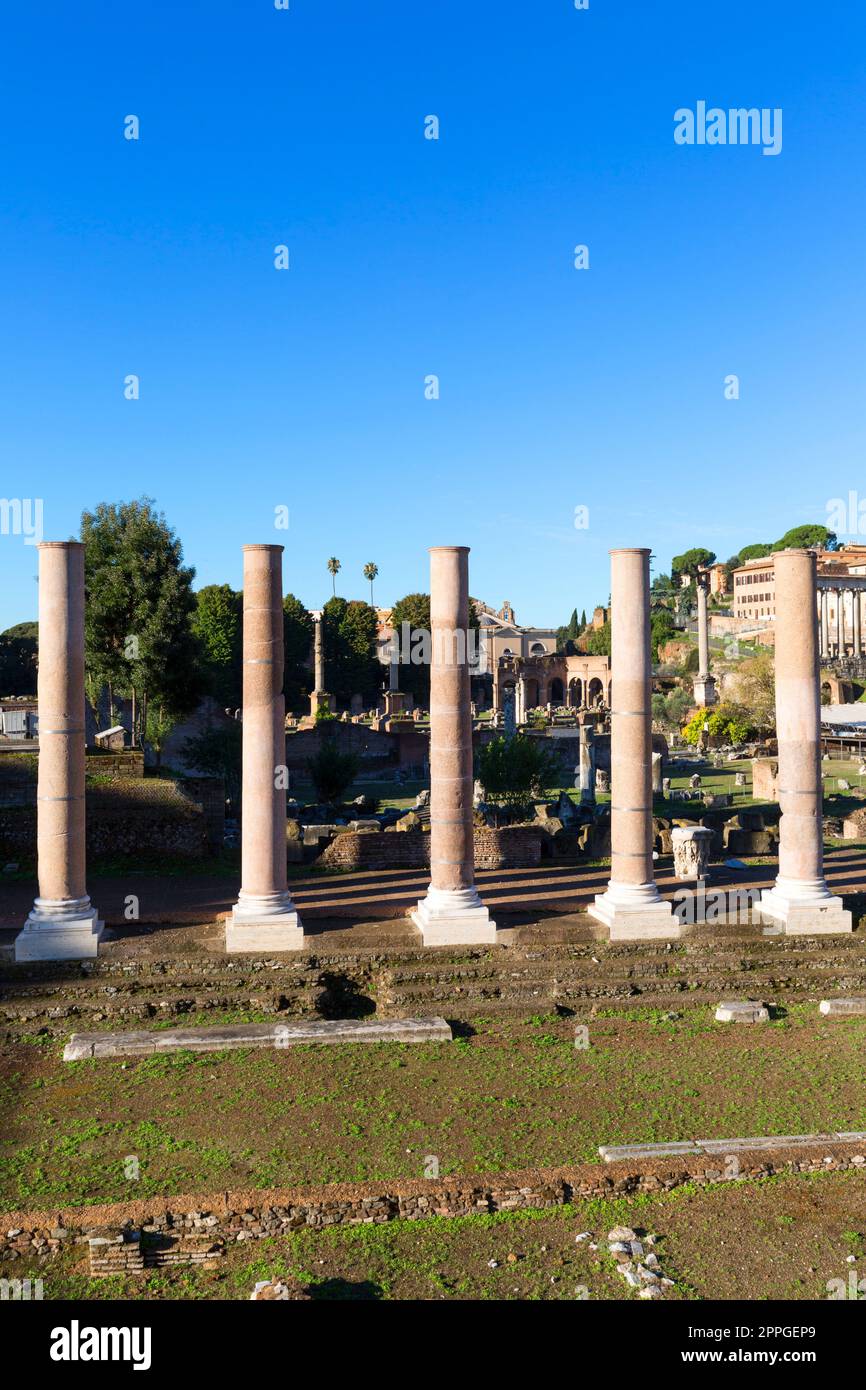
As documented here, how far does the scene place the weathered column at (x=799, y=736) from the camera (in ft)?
53.4

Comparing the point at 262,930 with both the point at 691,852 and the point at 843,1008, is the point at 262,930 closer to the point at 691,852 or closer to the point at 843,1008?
the point at 843,1008

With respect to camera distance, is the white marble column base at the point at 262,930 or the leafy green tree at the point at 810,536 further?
the leafy green tree at the point at 810,536

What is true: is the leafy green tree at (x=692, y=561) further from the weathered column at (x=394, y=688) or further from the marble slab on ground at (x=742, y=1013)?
the marble slab on ground at (x=742, y=1013)

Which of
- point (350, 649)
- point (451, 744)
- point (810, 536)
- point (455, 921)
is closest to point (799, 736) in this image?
point (451, 744)

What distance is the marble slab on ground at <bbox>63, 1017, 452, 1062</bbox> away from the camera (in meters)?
12.1

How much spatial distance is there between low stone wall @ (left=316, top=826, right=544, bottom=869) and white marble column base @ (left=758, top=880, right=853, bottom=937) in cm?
778

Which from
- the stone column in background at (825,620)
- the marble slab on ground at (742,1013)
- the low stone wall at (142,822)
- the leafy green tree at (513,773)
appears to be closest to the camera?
the marble slab on ground at (742,1013)

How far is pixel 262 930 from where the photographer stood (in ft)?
49.2

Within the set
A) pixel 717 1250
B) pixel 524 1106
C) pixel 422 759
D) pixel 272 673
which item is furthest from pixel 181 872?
pixel 422 759

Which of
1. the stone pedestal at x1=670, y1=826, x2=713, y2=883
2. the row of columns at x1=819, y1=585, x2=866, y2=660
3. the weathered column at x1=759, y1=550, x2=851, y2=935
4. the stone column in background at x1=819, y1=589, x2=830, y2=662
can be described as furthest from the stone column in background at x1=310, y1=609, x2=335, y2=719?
the stone column in background at x1=819, y1=589, x2=830, y2=662

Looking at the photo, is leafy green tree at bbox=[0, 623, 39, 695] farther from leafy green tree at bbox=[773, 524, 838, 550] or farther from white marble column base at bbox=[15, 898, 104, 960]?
leafy green tree at bbox=[773, 524, 838, 550]

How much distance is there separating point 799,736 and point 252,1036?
9.43 meters

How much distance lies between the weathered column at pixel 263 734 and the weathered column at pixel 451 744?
2263 millimetres

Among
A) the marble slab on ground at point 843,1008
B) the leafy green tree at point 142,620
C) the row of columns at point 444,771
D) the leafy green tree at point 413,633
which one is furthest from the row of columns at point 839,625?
the marble slab on ground at point 843,1008
